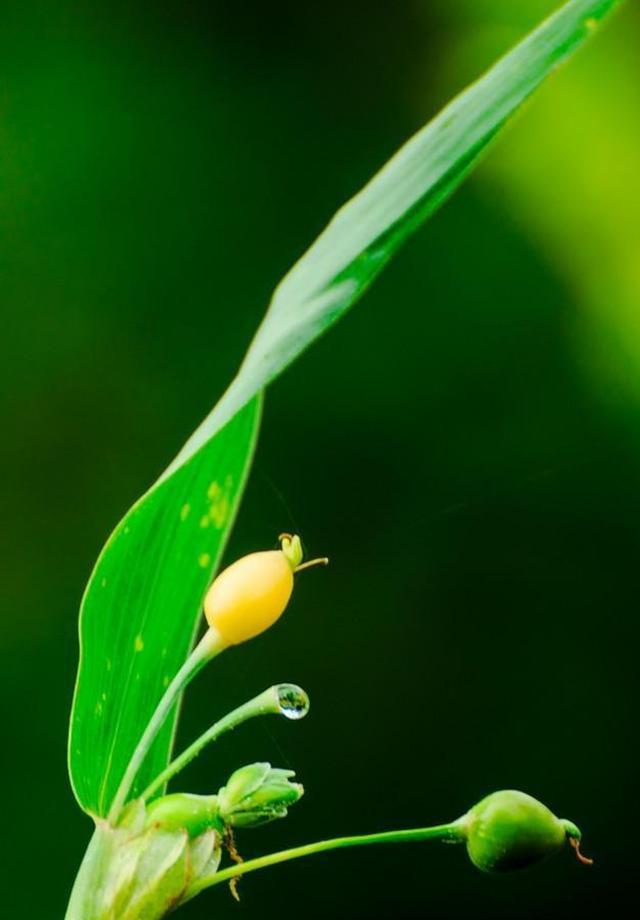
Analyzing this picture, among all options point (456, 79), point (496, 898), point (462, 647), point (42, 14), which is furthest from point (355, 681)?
point (42, 14)

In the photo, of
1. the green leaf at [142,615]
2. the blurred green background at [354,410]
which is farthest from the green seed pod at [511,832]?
the blurred green background at [354,410]

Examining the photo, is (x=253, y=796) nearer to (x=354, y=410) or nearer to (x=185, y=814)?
(x=185, y=814)

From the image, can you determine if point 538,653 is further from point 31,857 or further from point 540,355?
point 31,857

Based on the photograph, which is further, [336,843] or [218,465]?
[218,465]

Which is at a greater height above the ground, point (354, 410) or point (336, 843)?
point (354, 410)

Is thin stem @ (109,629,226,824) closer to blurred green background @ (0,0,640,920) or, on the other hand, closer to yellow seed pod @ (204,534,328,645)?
yellow seed pod @ (204,534,328,645)

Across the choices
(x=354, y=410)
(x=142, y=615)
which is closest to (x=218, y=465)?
(x=142, y=615)

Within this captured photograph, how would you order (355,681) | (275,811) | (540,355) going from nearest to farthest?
(275,811) → (355,681) → (540,355)
